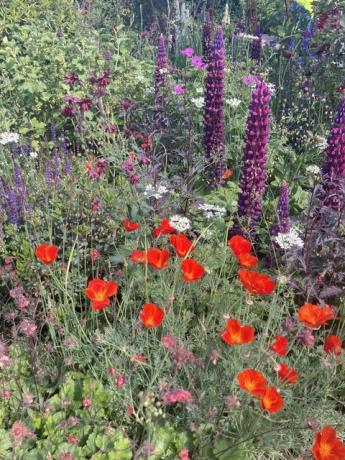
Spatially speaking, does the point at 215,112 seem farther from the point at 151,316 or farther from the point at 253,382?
the point at 253,382

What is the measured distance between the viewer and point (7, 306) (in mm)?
2578

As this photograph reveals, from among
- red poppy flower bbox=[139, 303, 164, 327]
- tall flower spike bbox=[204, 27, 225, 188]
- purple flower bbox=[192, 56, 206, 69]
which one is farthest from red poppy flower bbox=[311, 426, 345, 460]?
purple flower bbox=[192, 56, 206, 69]

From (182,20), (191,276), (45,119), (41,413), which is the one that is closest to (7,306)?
(41,413)

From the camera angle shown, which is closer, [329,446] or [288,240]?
[329,446]

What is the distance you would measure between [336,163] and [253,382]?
1.35m

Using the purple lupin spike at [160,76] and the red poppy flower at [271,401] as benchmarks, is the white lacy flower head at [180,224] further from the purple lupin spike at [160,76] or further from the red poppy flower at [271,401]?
the purple lupin spike at [160,76]

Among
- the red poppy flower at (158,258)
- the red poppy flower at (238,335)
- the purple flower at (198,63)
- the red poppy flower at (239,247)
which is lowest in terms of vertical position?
the red poppy flower at (238,335)

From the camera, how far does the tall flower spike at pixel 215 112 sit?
120 inches

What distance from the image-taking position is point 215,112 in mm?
3176

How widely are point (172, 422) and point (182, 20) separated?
209 inches

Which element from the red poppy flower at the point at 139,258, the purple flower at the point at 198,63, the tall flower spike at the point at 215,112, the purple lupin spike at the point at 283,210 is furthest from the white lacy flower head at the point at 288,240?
the purple flower at the point at 198,63

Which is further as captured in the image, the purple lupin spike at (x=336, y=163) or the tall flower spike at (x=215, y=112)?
the tall flower spike at (x=215, y=112)

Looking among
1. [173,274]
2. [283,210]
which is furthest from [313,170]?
[173,274]

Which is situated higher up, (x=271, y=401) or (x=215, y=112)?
(x=215, y=112)
